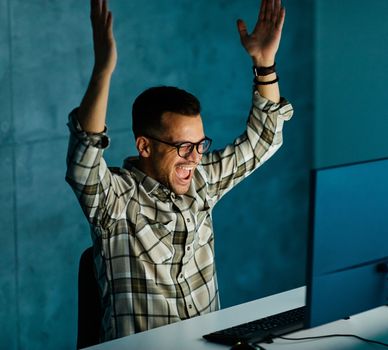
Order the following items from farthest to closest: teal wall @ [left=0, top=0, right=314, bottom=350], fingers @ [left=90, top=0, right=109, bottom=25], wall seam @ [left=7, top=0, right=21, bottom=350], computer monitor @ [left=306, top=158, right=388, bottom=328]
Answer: teal wall @ [left=0, top=0, right=314, bottom=350]
wall seam @ [left=7, top=0, right=21, bottom=350]
fingers @ [left=90, top=0, right=109, bottom=25]
computer monitor @ [left=306, top=158, right=388, bottom=328]

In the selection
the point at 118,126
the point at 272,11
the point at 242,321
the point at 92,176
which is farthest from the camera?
the point at 118,126

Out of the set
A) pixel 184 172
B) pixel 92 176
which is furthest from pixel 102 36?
pixel 184 172

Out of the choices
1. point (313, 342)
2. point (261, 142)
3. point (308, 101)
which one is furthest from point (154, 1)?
point (313, 342)

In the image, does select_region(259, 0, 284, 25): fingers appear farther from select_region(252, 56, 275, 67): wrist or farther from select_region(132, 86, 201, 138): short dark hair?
select_region(132, 86, 201, 138): short dark hair

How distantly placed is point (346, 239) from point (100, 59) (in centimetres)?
81

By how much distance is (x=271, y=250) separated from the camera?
5324 millimetres

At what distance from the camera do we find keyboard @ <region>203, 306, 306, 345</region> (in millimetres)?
2711

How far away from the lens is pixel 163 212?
2.97 m

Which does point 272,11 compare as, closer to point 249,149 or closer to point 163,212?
point 249,149

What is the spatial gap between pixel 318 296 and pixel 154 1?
2.48 metres

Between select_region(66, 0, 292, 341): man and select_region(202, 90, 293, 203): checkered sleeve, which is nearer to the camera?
select_region(66, 0, 292, 341): man

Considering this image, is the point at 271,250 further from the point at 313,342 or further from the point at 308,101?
the point at 313,342

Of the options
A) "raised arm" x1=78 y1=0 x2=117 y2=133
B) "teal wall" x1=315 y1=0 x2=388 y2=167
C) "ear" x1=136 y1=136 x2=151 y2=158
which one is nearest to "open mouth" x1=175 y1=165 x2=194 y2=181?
"ear" x1=136 y1=136 x2=151 y2=158

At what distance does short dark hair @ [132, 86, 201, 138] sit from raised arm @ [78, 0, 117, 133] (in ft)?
1.51
